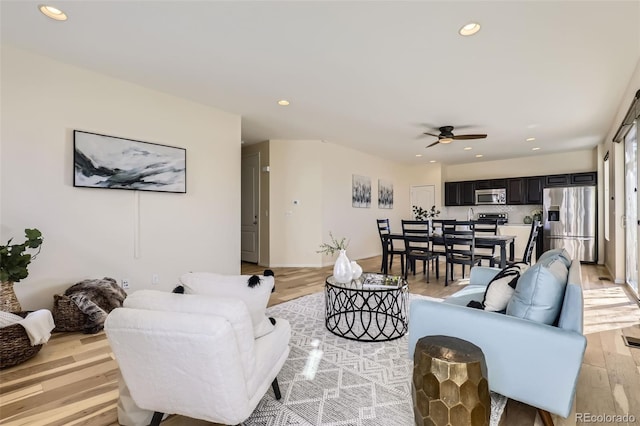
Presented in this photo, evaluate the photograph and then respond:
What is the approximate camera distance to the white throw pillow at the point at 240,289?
153 centimetres

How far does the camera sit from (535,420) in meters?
1.62

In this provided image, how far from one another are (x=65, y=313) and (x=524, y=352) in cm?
360

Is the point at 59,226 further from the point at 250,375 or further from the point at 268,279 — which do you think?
the point at 250,375

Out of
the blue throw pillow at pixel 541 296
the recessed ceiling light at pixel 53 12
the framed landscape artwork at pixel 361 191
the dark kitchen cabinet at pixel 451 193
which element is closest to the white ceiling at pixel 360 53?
the recessed ceiling light at pixel 53 12

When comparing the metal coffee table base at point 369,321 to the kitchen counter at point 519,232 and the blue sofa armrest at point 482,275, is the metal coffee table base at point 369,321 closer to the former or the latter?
the blue sofa armrest at point 482,275

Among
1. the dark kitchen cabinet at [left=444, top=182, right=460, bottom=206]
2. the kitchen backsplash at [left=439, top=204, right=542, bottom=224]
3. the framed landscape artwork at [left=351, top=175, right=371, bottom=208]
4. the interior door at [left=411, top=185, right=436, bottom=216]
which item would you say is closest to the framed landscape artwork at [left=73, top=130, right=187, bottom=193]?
the framed landscape artwork at [left=351, top=175, right=371, bottom=208]

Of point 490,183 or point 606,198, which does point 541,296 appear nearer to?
point 606,198

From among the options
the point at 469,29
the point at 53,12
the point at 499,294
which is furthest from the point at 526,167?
the point at 53,12

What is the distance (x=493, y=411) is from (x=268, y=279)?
143 centimetres

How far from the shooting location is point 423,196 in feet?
29.1

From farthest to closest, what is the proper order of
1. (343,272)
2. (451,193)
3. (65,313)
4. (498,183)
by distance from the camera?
(451,193)
(498,183)
(343,272)
(65,313)

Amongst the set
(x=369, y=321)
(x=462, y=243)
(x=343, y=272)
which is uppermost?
(x=462, y=243)

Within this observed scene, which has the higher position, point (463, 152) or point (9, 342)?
point (463, 152)

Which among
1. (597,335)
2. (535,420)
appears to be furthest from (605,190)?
(535,420)
